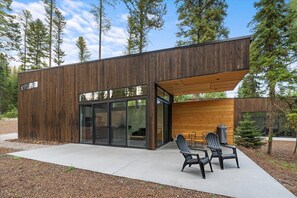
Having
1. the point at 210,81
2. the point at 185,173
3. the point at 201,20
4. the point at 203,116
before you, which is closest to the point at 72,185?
the point at 185,173

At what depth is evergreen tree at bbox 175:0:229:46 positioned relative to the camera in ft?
39.7

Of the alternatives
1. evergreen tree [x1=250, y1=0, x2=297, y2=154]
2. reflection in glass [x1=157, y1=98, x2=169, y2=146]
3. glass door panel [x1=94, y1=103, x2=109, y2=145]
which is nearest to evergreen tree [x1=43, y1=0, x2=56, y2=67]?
glass door panel [x1=94, y1=103, x2=109, y2=145]

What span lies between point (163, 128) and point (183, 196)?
6.11m

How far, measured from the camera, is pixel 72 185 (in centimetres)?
377

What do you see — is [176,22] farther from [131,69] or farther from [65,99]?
[65,99]

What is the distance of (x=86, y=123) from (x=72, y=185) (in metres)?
5.84

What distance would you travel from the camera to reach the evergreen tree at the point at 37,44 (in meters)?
19.4

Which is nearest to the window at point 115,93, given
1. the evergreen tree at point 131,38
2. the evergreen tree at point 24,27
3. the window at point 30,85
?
the window at point 30,85

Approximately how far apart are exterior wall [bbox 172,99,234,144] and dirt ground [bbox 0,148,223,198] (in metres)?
6.64

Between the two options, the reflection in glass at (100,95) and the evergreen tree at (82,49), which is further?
the evergreen tree at (82,49)

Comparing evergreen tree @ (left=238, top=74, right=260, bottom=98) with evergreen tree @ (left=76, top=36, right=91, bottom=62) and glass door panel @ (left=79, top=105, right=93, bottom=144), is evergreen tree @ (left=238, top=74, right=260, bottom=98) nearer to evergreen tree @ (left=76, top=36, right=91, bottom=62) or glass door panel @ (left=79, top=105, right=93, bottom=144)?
glass door panel @ (left=79, top=105, right=93, bottom=144)

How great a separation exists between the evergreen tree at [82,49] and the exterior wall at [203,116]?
14.2 metres

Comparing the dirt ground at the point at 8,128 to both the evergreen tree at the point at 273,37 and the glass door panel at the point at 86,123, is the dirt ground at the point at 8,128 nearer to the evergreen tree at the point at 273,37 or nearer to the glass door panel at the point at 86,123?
the glass door panel at the point at 86,123

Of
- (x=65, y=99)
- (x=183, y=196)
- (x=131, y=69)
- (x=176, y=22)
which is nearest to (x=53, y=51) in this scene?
(x=65, y=99)
